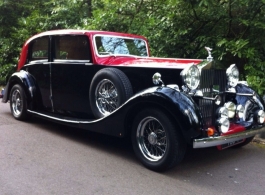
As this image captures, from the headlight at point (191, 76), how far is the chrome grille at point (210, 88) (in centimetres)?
18

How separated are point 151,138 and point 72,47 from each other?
2.38 meters

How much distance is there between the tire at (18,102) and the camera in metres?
6.89

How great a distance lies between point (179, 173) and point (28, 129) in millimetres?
3217

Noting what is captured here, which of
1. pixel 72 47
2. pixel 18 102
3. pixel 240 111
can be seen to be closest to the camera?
pixel 240 111

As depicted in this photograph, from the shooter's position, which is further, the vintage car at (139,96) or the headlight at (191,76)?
the headlight at (191,76)

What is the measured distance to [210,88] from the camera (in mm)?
4906

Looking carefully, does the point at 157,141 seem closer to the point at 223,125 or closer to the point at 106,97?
the point at 223,125

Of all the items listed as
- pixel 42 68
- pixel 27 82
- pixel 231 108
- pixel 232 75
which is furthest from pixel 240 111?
pixel 27 82

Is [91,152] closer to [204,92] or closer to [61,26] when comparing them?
[204,92]

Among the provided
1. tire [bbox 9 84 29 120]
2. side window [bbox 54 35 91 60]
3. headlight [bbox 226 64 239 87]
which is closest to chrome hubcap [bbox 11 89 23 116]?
tire [bbox 9 84 29 120]

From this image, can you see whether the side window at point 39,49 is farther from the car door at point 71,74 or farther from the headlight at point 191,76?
the headlight at point 191,76

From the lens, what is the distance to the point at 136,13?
31.0 ft

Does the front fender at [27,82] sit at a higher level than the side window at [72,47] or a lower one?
lower

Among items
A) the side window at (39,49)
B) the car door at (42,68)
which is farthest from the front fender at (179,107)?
the side window at (39,49)
